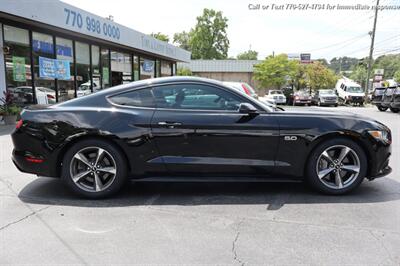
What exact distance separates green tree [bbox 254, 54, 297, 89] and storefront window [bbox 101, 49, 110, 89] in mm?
25243

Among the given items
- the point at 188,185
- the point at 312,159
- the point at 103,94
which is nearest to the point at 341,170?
the point at 312,159

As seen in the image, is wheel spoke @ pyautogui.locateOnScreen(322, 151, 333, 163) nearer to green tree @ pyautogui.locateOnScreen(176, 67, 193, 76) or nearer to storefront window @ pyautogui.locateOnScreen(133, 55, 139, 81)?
storefront window @ pyautogui.locateOnScreen(133, 55, 139, 81)

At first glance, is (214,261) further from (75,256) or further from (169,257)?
(75,256)

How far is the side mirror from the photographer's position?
3.95 m

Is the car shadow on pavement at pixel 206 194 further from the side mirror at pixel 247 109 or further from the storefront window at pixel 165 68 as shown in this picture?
the storefront window at pixel 165 68

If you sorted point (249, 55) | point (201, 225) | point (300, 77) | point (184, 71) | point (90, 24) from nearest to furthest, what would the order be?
point (201, 225) → point (90, 24) → point (300, 77) → point (184, 71) → point (249, 55)

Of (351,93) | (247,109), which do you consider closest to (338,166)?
(247,109)

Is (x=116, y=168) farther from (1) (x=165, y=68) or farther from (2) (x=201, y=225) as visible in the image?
(1) (x=165, y=68)

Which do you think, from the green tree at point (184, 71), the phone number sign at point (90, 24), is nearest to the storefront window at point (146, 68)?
the phone number sign at point (90, 24)

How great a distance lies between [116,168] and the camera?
13.2ft

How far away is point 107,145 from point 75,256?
59.9 inches

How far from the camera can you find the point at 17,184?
4621mm

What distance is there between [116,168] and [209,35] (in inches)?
2467

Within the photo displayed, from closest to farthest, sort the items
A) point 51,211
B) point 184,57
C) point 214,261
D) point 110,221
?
point 214,261
point 110,221
point 51,211
point 184,57
